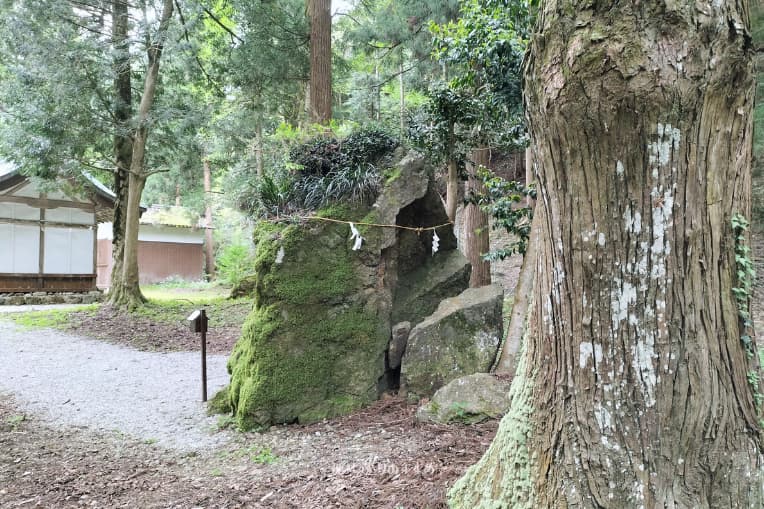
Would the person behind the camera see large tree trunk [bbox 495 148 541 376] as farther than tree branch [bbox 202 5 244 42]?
No

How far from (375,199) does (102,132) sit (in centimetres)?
912

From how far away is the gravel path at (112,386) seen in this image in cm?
475

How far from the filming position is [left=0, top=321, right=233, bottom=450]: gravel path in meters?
4.75

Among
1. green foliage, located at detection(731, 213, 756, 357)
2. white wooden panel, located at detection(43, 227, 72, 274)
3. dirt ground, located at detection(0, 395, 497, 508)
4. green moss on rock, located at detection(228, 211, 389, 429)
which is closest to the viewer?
green foliage, located at detection(731, 213, 756, 357)

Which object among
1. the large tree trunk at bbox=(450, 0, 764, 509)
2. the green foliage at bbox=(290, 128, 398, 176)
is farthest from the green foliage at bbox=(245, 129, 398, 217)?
the large tree trunk at bbox=(450, 0, 764, 509)

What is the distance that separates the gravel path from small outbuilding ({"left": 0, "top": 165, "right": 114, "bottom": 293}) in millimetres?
6208

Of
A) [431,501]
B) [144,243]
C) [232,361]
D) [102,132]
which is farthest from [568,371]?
[144,243]

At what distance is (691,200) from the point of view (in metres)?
1.66

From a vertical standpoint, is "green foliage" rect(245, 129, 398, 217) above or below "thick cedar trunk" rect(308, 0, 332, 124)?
below

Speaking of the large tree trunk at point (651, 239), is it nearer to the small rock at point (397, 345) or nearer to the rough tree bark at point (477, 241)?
the small rock at point (397, 345)

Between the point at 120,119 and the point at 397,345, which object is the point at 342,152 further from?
the point at 120,119

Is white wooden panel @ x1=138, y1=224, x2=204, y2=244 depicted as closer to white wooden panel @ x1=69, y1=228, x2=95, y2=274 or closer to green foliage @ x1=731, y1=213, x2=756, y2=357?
white wooden panel @ x1=69, y1=228, x2=95, y2=274

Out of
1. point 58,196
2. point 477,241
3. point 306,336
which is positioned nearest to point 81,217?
point 58,196

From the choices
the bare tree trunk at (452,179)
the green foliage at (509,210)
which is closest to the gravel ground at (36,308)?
the bare tree trunk at (452,179)
